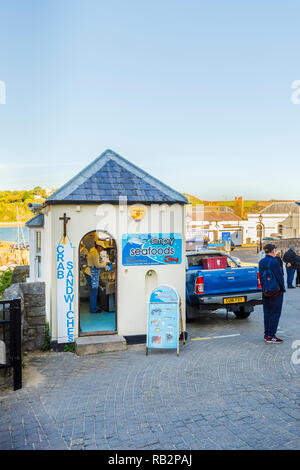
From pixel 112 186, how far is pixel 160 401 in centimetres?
466

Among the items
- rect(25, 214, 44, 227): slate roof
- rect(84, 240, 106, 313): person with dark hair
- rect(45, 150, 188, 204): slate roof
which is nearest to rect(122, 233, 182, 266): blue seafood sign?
rect(45, 150, 188, 204): slate roof

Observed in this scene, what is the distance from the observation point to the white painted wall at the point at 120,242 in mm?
8320

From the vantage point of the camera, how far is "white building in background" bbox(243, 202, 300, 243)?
2921 inches

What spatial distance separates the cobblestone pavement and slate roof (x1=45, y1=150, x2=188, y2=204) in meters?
3.01

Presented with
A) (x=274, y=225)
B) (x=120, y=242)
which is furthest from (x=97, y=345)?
(x=274, y=225)

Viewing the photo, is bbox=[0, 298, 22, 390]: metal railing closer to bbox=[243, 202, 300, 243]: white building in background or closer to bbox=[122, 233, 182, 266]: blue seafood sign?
bbox=[122, 233, 182, 266]: blue seafood sign

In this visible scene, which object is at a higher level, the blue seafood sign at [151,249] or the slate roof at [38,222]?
the slate roof at [38,222]

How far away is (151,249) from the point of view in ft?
28.8

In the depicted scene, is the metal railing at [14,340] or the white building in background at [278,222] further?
the white building in background at [278,222]

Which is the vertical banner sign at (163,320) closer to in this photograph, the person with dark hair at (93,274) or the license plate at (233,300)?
the license plate at (233,300)

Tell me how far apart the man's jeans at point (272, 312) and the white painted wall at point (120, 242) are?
5.68 feet

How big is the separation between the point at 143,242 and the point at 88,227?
116 centimetres

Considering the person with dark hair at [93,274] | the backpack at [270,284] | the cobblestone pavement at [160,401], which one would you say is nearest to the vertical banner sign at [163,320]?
the cobblestone pavement at [160,401]
